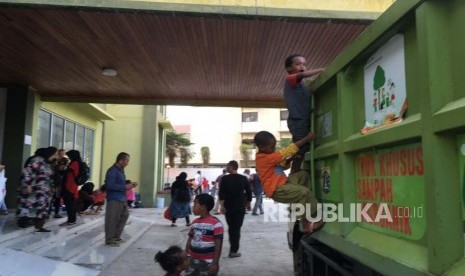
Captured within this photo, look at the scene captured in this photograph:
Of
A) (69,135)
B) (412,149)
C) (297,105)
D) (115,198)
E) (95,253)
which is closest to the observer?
(412,149)

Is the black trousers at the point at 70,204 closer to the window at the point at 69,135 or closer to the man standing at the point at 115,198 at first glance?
the man standing at the point at 115,198

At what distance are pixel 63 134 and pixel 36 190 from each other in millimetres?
5977

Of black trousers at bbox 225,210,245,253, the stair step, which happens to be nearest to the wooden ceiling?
black trousers at bbox 225,210,245,253

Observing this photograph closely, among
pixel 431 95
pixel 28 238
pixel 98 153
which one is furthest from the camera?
pixel 98 153

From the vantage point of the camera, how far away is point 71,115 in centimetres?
1371

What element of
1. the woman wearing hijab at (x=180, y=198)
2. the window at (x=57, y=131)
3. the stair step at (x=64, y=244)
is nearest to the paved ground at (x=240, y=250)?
the stair step at (x=64, y=244)

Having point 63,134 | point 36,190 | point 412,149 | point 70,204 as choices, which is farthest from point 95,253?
point 63,134

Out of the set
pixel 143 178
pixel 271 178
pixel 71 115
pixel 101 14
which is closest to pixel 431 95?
pixel 271 178

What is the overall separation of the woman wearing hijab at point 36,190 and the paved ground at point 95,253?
29 centimetres

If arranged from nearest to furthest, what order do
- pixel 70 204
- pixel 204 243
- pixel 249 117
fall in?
pixel 204 243, pixel 70 204, pixel 249 117

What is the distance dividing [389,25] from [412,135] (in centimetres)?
62

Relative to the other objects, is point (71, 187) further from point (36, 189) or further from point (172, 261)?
point (172, 261)

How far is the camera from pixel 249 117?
52719 mm

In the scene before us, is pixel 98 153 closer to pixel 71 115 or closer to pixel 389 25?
pixel 71 115
